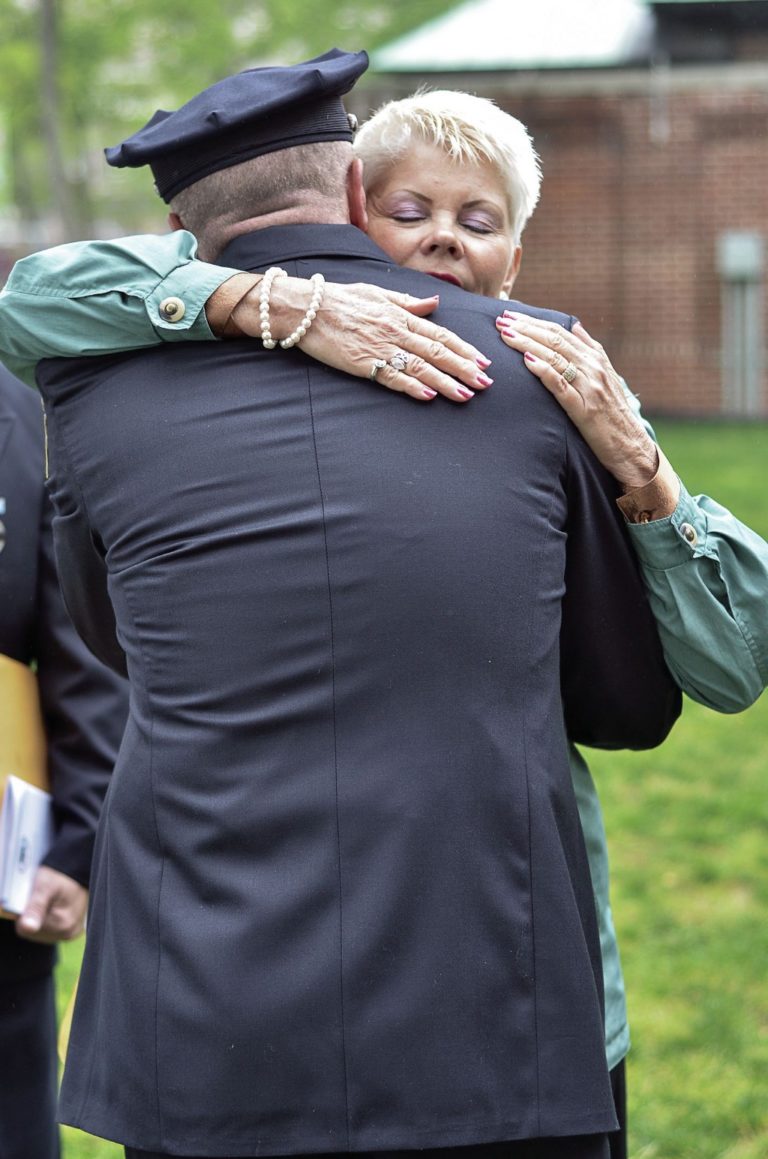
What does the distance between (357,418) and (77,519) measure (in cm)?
45

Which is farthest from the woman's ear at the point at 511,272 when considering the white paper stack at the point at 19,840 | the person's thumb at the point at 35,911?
the person's thumb at the point at 35,911

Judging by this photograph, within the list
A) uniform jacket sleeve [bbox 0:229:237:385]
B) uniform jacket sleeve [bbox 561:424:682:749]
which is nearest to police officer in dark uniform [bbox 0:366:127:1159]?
uniform jacket sleeve [bbox 0:229:237:385]

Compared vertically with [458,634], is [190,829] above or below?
below

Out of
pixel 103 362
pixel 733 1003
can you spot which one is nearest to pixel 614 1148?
pixel 103 362

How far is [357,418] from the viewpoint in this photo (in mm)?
1871

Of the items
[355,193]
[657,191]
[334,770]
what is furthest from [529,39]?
[334,770]

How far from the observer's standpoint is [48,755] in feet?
9.51

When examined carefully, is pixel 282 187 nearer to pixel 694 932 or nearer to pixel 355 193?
pixel 355 193

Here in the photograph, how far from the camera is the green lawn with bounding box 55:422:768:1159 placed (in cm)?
390

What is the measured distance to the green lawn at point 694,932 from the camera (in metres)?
3.90

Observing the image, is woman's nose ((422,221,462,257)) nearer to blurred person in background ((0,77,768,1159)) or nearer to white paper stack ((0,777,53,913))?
blurred person in background ((0,77,768,1159))

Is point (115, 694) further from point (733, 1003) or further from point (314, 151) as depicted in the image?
point (733, 1003)

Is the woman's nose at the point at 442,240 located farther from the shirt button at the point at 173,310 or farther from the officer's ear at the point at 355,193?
the shirt button at the point at 173,310

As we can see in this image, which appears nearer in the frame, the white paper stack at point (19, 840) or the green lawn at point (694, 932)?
the white paper stack at point (19, 840)
